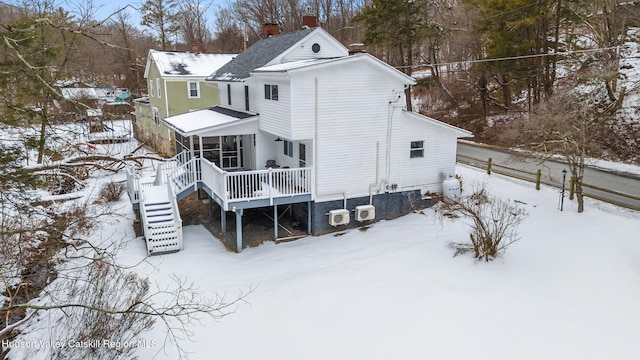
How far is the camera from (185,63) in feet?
106

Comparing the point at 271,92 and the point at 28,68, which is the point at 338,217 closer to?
the point at 271,92

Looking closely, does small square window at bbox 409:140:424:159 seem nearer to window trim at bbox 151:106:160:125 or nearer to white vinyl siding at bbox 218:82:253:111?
white vinyl siding at bbox 218:82:253:111

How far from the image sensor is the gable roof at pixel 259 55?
19.0 meters

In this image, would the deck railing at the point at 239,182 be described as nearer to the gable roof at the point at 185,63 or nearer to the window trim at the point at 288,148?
the window trim at the point at 288,148

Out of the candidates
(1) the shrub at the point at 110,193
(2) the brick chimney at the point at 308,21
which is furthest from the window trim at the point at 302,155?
(1) the shrub at the point at 110,193

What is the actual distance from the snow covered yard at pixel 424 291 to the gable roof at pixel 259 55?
7.62 meters

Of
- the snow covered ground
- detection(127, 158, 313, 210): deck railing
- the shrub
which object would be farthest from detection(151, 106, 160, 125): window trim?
the snow covered ground

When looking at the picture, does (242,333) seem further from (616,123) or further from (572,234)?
(616,123)

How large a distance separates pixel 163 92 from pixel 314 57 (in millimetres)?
15706

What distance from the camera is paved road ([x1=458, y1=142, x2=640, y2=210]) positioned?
17.0 m

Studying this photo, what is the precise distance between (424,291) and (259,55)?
13.2m

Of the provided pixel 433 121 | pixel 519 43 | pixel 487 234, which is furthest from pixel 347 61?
pixel 519 43

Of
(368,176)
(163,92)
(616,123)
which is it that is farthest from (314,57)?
(616,123)

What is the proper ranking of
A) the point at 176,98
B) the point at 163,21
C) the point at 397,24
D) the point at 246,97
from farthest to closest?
1. the point at 163,21
2. the point at 397,24
3. the point at 176,98
4. the point at 246,97
